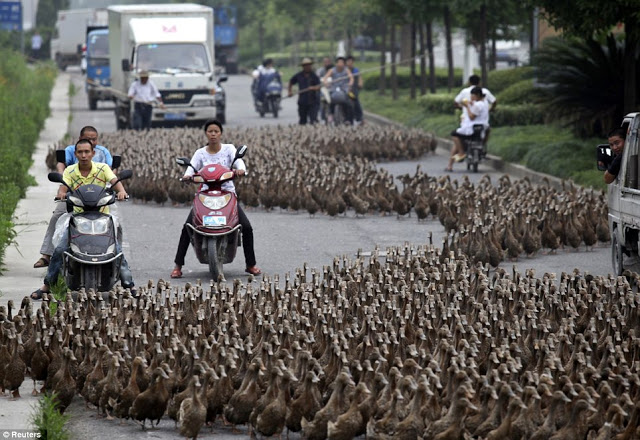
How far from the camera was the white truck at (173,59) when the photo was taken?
1272 inches

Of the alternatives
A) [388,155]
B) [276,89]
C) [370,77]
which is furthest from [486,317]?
[370,77]

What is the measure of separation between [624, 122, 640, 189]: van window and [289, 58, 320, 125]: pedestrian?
19.9 meters

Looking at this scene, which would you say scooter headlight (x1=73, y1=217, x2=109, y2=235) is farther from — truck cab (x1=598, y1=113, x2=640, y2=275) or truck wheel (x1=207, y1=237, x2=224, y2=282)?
truck cab (x1=598, y1=113, x2=640, y2=275)

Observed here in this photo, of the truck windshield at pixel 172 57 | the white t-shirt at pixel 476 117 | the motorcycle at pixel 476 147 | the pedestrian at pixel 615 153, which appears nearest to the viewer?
the pedestrian at pixel 615 153

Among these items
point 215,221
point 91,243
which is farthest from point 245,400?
point 215,221

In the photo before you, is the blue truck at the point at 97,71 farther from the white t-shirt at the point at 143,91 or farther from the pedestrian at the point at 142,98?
Result: the white t-shirt at the point at 143,91

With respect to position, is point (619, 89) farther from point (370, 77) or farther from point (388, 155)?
point (370, 77)

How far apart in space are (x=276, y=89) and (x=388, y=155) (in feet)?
45.7

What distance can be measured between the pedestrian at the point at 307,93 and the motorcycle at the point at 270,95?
18.1ft

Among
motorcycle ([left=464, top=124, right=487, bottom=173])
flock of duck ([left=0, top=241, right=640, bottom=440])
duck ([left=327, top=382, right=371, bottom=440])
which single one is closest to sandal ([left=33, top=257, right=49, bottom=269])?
flock of duck ([left=0, top=241, right=640, bottom=440])

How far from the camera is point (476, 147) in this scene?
23219mm

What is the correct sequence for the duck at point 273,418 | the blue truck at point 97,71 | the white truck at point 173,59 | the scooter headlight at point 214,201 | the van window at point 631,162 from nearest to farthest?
the duck at point 273,418
the van window at point 631,162
the scooter headlight at point 214,201
the white truck at point 173,59
the blue truck at point 97,71

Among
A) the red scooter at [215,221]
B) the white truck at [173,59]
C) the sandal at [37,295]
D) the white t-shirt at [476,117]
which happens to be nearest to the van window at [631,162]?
the red scooter at [215,221]

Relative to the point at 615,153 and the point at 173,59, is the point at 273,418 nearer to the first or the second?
the point at 615,153
